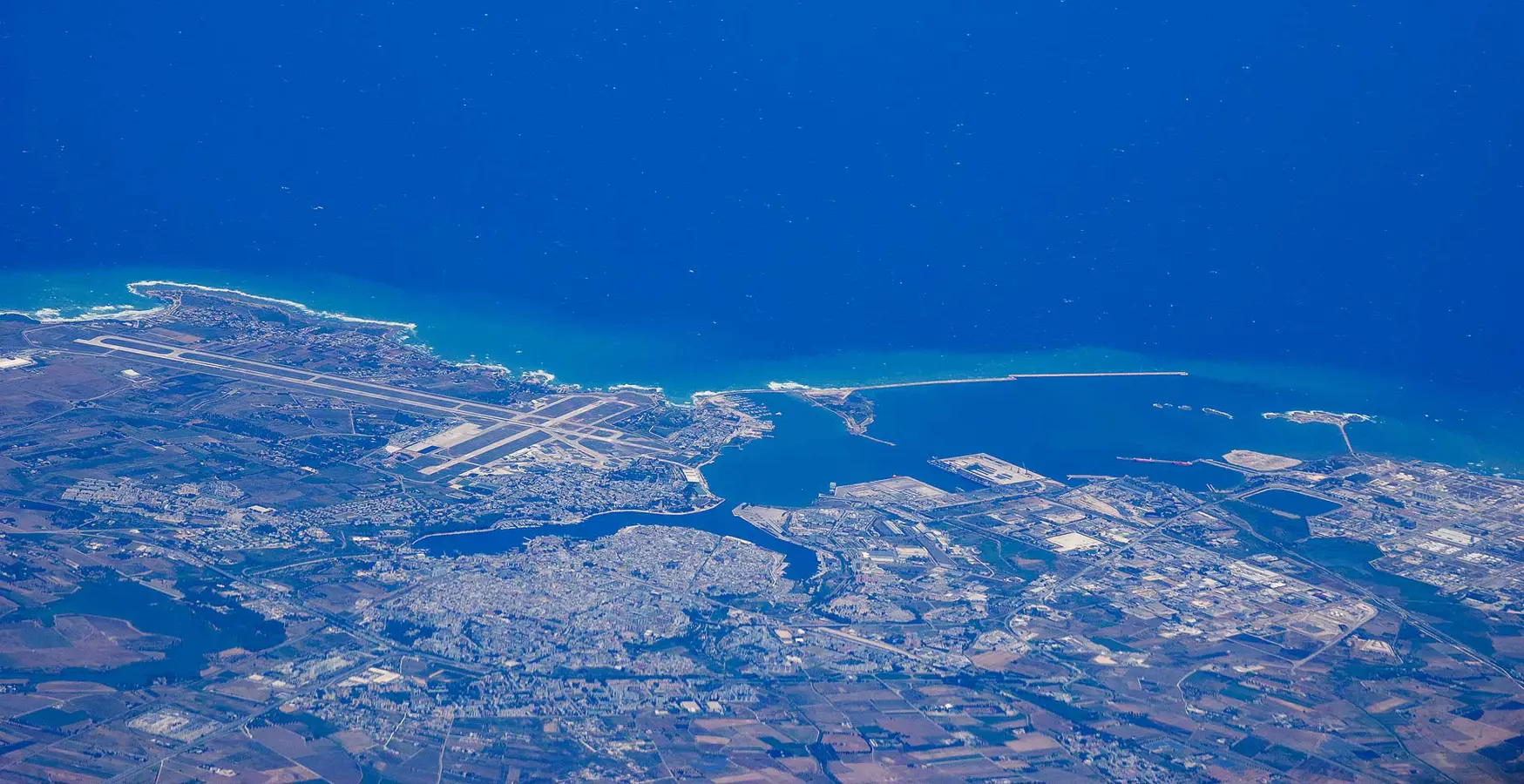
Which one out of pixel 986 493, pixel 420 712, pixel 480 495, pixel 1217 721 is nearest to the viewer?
pixel 420 712

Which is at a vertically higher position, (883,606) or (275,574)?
(883,606)

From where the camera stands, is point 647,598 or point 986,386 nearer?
point 647,598

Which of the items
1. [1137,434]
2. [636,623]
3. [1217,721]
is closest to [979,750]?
[1217,721]

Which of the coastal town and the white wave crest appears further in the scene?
the white wave crest

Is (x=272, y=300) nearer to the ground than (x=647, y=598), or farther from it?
farther from it

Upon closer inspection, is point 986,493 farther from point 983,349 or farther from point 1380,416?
point 1380,416

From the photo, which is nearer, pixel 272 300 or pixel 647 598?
pixel 647 598

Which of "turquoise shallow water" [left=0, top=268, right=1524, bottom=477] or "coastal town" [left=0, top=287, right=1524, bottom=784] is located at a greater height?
"turquoise shallow water" [left=0, top=268, right=1524, bottom=477]

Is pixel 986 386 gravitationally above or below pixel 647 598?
above

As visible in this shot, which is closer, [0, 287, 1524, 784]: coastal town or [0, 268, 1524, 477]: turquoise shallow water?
[0, 287, 1524, 784]: coastal town
